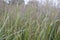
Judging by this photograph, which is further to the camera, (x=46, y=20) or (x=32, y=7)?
(x=32, y=7)

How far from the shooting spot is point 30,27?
2.32 m

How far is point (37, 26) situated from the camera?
8.05 ft

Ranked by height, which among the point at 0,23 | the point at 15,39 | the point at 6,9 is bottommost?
the point at 15,39

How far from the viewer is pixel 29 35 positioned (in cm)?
232

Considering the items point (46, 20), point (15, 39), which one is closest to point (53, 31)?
point (46, 20)

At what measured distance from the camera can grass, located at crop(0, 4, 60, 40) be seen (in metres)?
2.36

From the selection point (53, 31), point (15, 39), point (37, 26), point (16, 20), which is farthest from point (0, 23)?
point (53, 31)

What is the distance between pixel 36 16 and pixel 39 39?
13.4 inches

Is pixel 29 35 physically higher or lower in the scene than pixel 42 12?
lower

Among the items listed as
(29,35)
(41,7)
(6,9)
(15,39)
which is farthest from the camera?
(6,9)

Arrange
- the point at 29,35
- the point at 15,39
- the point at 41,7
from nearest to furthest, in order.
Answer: the point at 29,35
the point at 15,39
the point at 41,7

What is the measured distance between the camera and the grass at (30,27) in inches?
92.8

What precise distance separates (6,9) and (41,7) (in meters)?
0.61

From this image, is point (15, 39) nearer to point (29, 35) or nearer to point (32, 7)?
point (29, 35)
